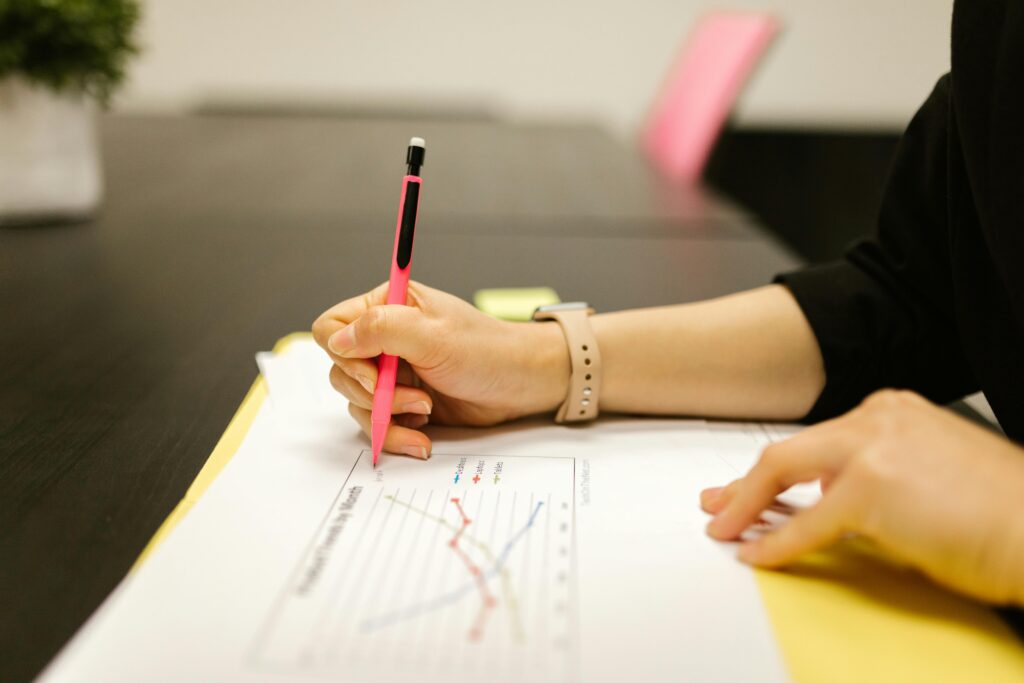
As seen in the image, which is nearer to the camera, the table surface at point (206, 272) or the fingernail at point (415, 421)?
the table surface at point (206, 272)

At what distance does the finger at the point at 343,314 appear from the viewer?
2.04 feet

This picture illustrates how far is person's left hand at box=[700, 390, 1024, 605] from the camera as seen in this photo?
41 cm

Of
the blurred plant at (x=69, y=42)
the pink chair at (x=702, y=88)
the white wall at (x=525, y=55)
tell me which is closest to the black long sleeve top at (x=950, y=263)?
the blurred plant at (x=69, y=42)

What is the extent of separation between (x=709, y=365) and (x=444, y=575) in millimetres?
309

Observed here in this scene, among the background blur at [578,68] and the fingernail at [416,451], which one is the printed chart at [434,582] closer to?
the fingernail at [416,451]

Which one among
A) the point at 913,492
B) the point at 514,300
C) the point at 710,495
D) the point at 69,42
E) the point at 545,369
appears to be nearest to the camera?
the point at 913,492

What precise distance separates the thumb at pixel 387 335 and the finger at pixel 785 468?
224 mm

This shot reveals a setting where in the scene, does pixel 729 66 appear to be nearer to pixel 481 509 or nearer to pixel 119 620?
pixel 481 509

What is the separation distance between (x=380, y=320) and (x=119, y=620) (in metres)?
0.24

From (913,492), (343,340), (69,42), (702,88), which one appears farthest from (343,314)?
(702,88)

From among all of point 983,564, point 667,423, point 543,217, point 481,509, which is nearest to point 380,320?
point 481,509

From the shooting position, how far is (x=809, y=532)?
447mm

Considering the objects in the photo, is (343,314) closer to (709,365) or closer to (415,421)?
(415,421)

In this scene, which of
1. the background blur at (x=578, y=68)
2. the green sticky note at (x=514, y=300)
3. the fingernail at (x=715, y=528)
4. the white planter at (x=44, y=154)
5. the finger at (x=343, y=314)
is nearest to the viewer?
the fingernail at (x=715, y=528)
